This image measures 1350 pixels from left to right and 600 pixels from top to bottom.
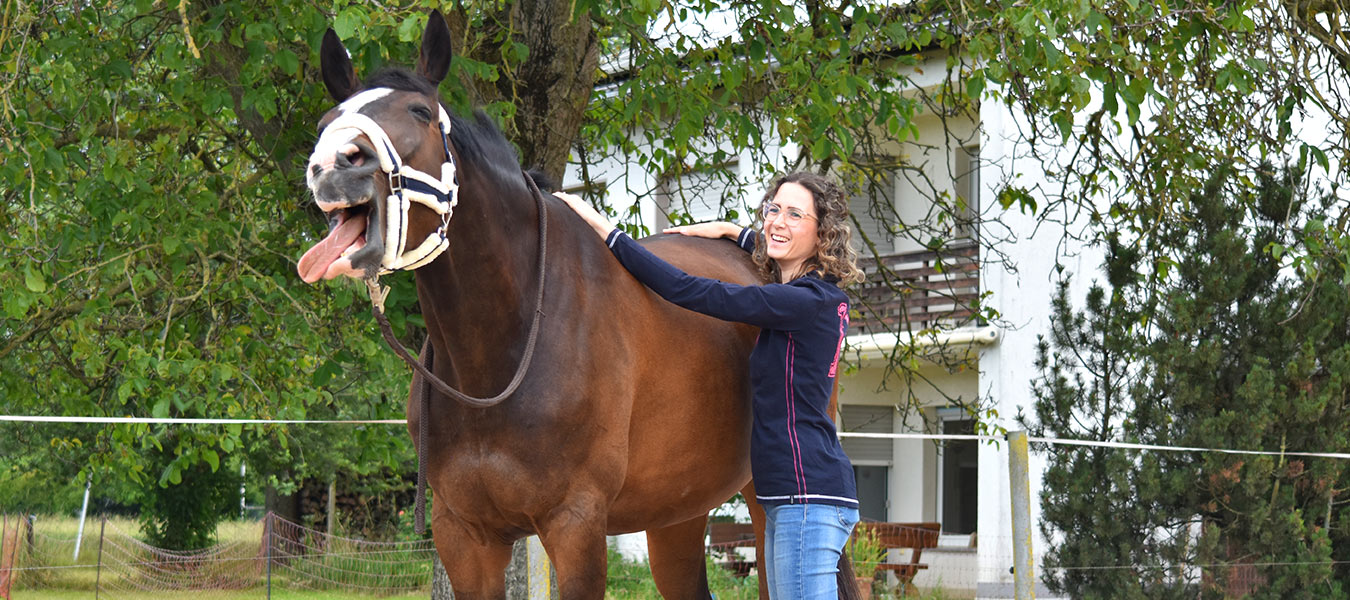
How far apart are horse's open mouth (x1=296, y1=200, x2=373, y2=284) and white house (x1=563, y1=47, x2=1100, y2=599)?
9894 millimetres

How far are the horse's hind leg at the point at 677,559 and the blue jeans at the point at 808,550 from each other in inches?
23.8

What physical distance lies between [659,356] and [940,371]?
13591 mm

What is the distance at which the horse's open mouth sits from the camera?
96.3 inches

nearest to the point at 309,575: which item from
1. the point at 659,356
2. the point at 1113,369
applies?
the point at 1113,369

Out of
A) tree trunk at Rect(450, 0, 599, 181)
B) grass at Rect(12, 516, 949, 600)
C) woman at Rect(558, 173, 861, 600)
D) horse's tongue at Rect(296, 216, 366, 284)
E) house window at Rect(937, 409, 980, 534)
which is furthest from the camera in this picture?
house window at Rect(937, 409, 980, 534)

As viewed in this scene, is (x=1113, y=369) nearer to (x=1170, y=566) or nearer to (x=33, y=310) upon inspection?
(x=1170, y=566)

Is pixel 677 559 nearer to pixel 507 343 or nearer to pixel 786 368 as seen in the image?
pixel 786 368

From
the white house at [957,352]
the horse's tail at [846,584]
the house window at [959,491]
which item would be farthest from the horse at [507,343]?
the house window at [959,491]

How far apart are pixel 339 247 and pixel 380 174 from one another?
0.17m

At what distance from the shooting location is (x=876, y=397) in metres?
16.9

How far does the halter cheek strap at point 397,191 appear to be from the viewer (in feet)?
8.29

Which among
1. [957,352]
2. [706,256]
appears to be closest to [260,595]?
[957,352]

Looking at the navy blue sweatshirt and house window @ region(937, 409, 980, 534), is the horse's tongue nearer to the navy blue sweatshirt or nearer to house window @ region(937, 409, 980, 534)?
the navy blue sweatshirt

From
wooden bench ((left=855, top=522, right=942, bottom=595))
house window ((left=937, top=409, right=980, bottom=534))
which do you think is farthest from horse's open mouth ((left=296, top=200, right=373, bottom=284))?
house window ((left=937, top=409, right=980, bottom=534))
